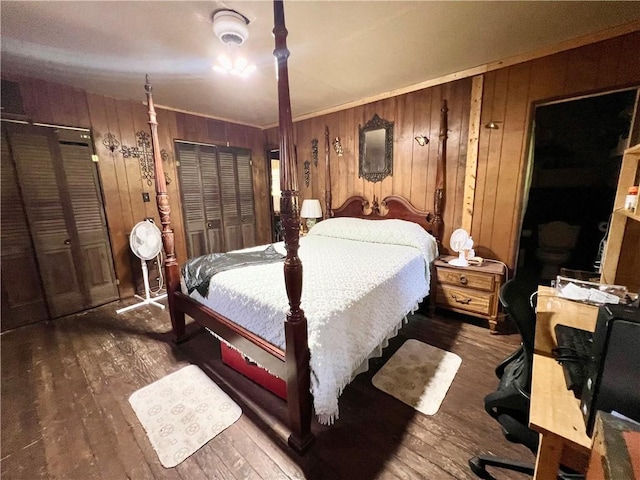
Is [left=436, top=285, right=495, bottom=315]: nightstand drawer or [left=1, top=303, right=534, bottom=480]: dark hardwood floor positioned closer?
[left=1, top=303, right=534, bottom=480]: dark hardwood floor

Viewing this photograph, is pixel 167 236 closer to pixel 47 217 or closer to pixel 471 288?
pixel 47 217

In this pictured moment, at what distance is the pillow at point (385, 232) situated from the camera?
2.76m

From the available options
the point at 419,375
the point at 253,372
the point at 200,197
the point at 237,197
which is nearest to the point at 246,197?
the point at 237,197

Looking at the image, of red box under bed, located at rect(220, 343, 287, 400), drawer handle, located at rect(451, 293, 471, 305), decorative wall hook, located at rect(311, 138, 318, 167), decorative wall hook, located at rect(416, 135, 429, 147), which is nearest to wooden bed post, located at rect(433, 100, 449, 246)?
decorative wall hook, located at rect(416, 135, 429, 147)

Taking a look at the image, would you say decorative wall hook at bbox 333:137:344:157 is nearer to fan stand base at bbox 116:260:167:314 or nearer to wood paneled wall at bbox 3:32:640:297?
wood paneled wall at bbox 3:32:640:297

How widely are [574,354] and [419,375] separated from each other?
1157 mm

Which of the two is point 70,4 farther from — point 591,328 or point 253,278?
point 591,328

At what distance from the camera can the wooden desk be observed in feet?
2.39

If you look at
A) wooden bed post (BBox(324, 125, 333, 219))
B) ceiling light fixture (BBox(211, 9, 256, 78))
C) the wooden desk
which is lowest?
the wooden desk

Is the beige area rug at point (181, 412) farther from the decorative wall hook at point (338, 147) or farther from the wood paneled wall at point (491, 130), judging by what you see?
the decorative wall hook at point (338, 147)

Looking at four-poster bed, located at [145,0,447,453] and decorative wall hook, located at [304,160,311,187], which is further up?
decorative wall hook, located at [304,160,311,187]

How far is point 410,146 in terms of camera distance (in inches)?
124

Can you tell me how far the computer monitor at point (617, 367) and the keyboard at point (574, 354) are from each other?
15 centimetres

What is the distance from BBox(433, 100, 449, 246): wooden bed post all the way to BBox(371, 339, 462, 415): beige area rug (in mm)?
1414
